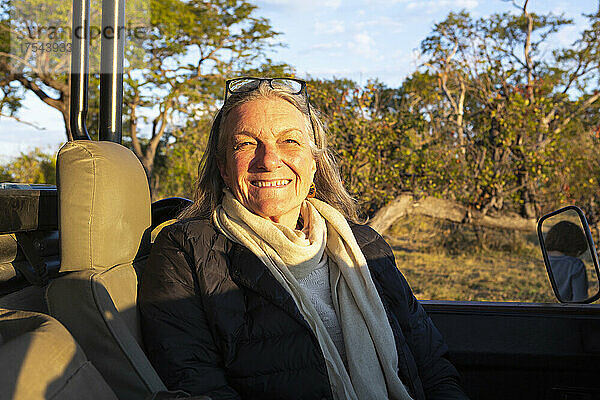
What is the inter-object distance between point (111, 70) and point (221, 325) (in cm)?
87

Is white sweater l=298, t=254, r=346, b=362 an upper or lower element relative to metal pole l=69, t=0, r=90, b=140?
lower

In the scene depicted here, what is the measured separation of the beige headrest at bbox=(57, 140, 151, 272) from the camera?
4.42 ft

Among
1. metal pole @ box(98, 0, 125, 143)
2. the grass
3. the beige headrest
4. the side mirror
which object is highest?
metal pole @ box(98, 0, 125, 143)

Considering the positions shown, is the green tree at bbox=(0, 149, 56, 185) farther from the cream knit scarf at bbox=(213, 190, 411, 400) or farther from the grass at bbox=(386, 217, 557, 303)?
A: the cream knit scarf at bbox=(213, 190, 411, 400)

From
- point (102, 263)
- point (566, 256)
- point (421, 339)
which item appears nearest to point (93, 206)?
point (102, 263)

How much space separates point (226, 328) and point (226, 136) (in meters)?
0.65

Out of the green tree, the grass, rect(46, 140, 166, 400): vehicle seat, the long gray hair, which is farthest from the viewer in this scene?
the green tree

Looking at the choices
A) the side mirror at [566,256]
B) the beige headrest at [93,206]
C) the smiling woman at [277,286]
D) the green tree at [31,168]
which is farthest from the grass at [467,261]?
the beige headrest at [93,206]

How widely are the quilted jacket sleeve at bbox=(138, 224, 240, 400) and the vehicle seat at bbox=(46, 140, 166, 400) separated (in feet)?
0.13

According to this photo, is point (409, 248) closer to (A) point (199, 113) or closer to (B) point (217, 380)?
(A) point (199, 113)

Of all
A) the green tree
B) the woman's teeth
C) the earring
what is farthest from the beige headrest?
the green tree

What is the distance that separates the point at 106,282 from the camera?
1.32 m

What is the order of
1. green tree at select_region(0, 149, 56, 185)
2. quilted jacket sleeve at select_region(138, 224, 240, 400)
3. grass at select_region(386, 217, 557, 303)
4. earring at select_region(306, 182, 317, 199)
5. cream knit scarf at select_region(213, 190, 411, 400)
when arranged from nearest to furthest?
quilted jacket sleeve at select_region(138, 224, 240, 400), cream knit scarf at select_region(213, 190, 411, 400), earring at select_region(306, 182, 317, 199), grass at select_region(386, 217, 557, 303), green tree at select_region(0, 149, 56, 185)

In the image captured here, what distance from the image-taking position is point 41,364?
0.88 meters
